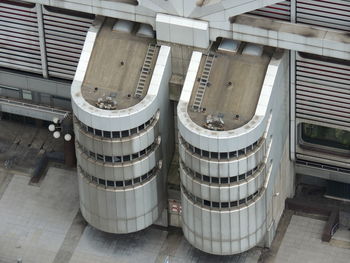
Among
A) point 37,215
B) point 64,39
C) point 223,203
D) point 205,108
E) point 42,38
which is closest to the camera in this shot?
point 205,108

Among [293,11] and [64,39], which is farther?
[64,39]

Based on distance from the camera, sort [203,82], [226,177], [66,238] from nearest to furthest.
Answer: [226,177] < [203,82] < [66,238]

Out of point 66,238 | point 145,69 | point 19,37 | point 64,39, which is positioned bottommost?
point 66,238

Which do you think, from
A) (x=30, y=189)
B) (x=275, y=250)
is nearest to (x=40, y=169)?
(x=30, y=189)

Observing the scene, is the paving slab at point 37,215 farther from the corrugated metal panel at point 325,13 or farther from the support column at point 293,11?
the corrugated metal panel at point 325,13

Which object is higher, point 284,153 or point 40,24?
point 40,24

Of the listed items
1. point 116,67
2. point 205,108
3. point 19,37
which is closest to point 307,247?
point 205,108

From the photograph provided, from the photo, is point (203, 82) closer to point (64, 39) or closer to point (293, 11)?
point (293, 11)

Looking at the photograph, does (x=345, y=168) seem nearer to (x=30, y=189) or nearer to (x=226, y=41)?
(x=226, y=41)

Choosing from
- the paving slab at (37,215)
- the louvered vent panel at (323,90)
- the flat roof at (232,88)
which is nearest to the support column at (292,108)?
the louvered vent panel at (323,90)
